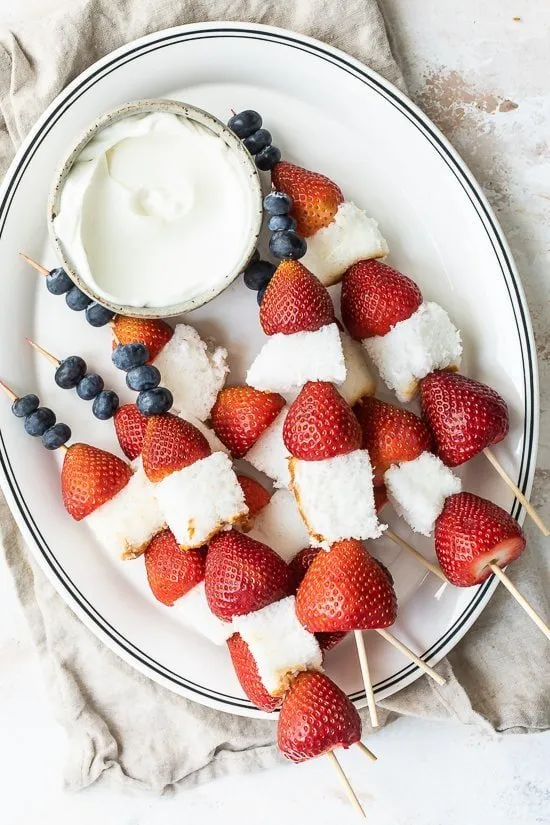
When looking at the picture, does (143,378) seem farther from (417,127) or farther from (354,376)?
(417,127)

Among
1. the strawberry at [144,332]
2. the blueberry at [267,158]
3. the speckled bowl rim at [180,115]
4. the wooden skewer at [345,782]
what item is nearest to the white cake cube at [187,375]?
the strawberry at [144,332]

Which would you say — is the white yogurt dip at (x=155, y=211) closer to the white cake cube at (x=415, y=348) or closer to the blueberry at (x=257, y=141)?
the blueberry at (x=257, y=141)

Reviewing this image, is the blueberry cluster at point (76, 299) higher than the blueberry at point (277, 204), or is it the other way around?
the blueberry at point (277, 204)

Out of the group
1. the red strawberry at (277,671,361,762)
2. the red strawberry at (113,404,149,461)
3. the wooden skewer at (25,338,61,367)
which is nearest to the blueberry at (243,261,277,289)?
the red strawberry at (113,404,149,461)

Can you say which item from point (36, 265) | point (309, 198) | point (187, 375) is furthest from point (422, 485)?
point (36, 265)

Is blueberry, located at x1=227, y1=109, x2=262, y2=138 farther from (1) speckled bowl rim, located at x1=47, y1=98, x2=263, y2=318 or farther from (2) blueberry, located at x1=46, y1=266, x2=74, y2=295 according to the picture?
(2) blueberry, located at x1=46, y1=266, x2=74, y2=295

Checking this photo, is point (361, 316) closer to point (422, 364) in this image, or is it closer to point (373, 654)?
point (422, 364)
